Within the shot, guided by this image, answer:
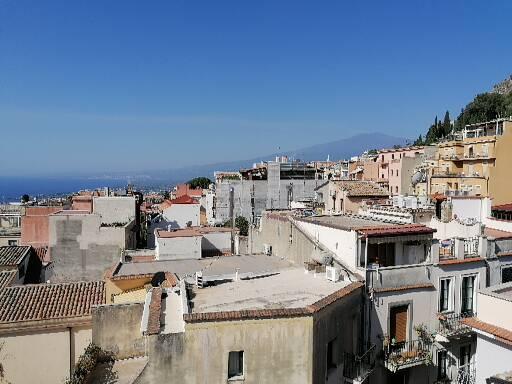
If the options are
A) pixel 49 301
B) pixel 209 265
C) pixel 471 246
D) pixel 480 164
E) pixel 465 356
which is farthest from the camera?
pixel 480 164

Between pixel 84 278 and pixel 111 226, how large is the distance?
4013 millimetres

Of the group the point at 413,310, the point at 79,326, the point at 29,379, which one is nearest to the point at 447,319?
the point at 413,310

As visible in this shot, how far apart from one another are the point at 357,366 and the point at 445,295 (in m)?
5.56

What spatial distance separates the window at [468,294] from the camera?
19.6m

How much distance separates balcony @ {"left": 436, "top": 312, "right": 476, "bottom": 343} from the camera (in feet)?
60.3

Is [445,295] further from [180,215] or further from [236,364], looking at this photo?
[180,215]

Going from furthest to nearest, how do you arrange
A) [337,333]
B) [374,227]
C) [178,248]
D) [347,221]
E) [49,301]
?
1. [178,248]
2. [347,221]
3. [374,227]
4. [49,301]
5. [337,333]

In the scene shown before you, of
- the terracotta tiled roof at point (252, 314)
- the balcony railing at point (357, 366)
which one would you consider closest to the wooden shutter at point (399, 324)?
the balcony railing at point (357, 366)

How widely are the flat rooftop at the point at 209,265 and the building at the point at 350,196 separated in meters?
11.2

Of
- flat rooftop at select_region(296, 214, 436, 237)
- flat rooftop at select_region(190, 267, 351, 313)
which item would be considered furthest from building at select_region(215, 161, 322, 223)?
flat rooftop at select_region(190, 267, 351, 313)

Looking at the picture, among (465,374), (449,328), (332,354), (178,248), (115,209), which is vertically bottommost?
(465,374)

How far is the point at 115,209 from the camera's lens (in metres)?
38.0

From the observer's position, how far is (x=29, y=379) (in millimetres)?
16453

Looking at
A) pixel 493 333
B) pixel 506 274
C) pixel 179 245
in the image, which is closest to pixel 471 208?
pixel 506 274
